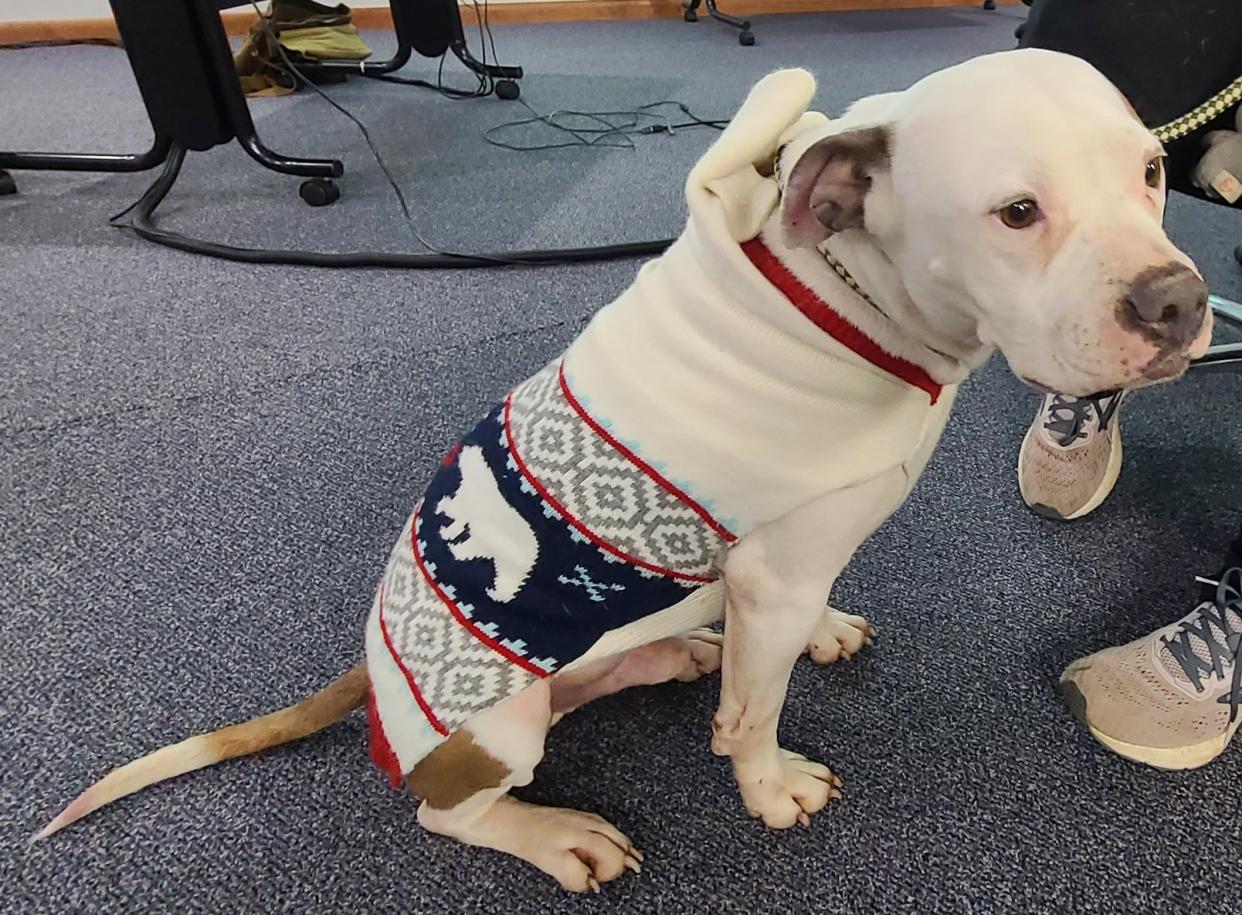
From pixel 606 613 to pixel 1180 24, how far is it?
1074mm

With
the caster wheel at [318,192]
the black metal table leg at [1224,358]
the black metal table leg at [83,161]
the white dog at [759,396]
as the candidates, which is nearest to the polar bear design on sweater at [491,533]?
the white dog at [759,396]

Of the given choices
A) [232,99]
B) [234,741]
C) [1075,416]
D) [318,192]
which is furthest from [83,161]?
[1075,416]

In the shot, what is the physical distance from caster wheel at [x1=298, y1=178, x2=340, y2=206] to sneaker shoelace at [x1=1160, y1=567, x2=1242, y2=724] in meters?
2.30

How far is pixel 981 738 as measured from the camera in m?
1.13

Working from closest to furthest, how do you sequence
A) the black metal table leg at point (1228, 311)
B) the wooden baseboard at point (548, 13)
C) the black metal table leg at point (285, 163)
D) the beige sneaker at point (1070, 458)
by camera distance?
1. the beige sneaker at point (1070, 458)
2. the black metal table leg at point (1228, 311)
3. the black metal table leg at point (285, 163)
4. the wooden baseboard at point (548, 13)

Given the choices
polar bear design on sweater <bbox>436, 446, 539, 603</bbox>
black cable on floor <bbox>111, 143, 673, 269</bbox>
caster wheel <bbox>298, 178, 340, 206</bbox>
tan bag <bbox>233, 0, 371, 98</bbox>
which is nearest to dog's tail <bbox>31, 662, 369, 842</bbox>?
polar bear design on sweater <bbox>436, 446, 539, 603</bbox>

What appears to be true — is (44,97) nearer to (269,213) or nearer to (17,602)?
(269,213)

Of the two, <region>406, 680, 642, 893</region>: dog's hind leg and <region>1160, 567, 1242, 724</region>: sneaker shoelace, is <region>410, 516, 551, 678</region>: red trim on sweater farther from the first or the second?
<region>1160, 567, 1242, 724</region>: sneaker shoelace

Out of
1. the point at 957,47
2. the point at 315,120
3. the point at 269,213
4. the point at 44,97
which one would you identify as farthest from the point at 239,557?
the point at 957,47

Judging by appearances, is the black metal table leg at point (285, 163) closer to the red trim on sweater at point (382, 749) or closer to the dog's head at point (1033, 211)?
the red trim on sweater at point (382, 749)

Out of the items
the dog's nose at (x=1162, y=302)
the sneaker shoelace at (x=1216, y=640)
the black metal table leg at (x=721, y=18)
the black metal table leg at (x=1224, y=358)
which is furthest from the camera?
the black metal table leg at (x=721, y=18)

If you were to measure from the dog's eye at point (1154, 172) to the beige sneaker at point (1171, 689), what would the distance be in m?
0.66

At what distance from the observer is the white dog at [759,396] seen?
2.21 feet

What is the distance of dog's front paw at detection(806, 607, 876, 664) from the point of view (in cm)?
121
